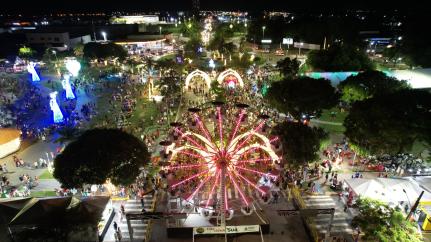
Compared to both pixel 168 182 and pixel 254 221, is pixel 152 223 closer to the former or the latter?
pixel 168 182

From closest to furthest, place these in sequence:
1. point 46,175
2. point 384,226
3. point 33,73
→ 1. point 384,226
2. point 46,175
3. point 33,73

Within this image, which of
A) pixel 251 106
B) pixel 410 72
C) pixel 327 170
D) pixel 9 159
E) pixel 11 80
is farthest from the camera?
pixel 11 80

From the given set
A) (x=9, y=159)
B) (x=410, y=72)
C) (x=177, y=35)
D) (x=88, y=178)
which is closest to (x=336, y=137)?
(x=410, y=72)

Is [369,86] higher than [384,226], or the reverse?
[369,86]

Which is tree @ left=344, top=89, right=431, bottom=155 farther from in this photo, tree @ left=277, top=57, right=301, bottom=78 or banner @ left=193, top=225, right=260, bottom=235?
tree @ left=277, top=57, right=301, bottom=78

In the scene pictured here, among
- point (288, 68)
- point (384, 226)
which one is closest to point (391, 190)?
point (384, 226)

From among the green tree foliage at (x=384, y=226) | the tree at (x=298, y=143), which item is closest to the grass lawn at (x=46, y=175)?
the tree at (x=298, y=143)

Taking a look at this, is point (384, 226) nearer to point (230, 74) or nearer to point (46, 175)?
point (46, 175)
